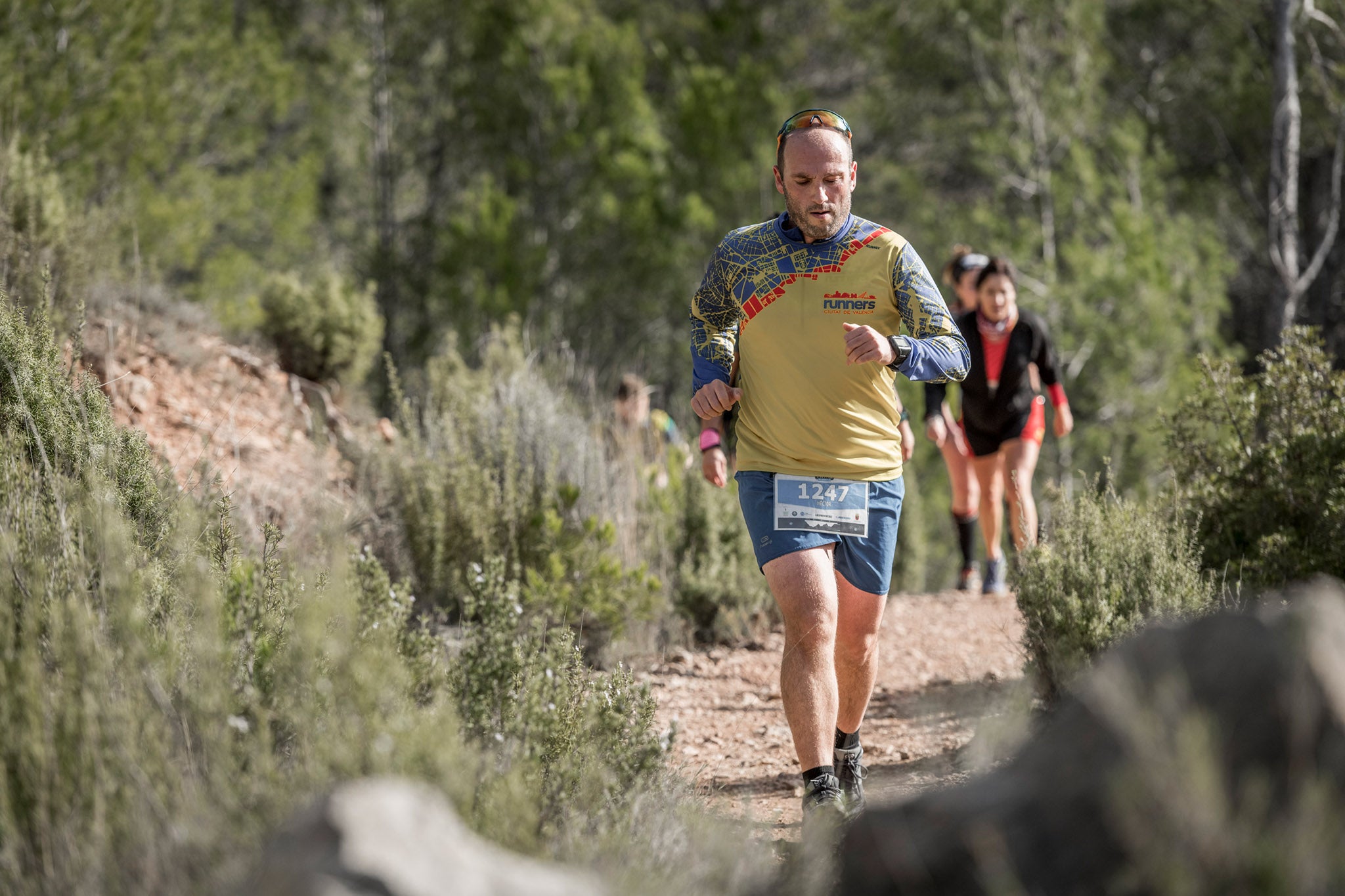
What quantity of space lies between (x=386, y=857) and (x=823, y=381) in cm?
198

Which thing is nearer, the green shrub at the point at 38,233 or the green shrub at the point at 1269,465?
the green shrub at the point at 1269,465

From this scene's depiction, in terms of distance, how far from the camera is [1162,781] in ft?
4.85

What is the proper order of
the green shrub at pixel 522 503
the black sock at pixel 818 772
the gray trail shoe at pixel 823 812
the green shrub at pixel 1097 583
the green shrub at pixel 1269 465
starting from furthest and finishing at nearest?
the green shrub at pixel 522 503
the green shrub at pixel 1269 465
the green shrub at pixel 1097 583
the black sock at pixel 818 772
the gray trail shoe at pixel 823 812

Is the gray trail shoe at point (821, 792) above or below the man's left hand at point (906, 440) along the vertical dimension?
below

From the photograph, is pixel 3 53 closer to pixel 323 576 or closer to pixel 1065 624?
pixel 323 576

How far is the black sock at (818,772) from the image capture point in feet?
9.62

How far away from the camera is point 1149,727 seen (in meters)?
1.58

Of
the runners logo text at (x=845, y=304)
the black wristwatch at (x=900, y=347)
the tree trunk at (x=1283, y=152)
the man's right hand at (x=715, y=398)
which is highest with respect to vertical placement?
the tree trunk at (x=1283, y=152)

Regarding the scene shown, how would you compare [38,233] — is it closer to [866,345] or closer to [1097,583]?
[866,345]

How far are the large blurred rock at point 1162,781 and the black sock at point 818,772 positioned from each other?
111cm

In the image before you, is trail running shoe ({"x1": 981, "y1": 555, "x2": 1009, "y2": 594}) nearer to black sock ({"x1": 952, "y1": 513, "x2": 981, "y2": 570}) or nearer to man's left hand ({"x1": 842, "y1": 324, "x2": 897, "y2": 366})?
black sock ({"x1": 952, "y1": 513, "x2": 981, "y2": 570})

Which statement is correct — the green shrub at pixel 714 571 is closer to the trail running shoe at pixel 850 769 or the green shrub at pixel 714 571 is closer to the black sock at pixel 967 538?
the black sock at pixel 967 538

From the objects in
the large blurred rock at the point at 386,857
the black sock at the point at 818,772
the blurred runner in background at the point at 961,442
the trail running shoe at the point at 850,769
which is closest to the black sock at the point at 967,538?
the blurred runner in background at the point at 961,442

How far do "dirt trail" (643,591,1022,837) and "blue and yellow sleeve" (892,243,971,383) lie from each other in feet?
3.80
